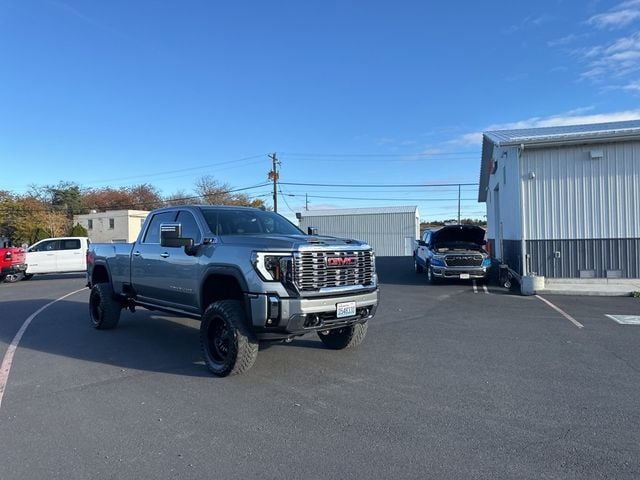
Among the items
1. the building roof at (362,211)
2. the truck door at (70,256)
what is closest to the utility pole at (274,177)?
the building roof at (362,211)

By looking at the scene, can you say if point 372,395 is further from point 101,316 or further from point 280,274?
point 101,316

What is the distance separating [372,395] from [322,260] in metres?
1.60

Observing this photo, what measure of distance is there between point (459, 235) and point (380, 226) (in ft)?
88.0

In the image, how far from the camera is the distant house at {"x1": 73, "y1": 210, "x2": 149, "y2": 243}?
57500 millimetres

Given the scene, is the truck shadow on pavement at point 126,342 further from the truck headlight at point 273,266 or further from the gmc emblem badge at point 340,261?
the gmc emblem badge at point 340,261

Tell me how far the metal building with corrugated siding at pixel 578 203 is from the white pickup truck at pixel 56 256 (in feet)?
59.7

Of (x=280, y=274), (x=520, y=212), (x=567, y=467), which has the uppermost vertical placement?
(x=520, y=212)

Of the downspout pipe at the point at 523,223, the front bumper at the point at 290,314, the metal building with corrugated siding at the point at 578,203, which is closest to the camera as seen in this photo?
the front bumper at the point at 290,314

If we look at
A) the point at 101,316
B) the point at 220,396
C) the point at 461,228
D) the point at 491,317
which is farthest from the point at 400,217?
the point at 220,396

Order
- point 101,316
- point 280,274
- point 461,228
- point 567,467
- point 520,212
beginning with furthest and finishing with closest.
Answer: point 461,228 → point 520,212 → point 101,316 → point 280,274 → point 567,467

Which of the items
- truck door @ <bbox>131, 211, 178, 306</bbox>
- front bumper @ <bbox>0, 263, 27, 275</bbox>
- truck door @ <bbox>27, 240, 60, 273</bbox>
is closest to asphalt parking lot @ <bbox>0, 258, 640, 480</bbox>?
truck door @ <bbox>131, 211, 178, 306</bbox>

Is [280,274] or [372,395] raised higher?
[280,274]

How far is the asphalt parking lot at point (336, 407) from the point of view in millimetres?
3713

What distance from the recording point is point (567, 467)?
11.8 ft
